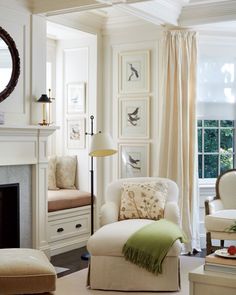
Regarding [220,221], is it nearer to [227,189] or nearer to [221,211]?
[221,211]

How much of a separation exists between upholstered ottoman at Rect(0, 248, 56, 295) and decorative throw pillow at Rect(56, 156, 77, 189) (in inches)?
95.8

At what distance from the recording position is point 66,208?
5.59m

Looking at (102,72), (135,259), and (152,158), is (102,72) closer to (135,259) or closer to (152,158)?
(152,158)

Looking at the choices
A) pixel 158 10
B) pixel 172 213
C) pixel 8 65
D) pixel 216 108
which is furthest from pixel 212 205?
pixel 8 65

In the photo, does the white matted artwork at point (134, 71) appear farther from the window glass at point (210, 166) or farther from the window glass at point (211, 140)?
the window glass at point (210, 166)

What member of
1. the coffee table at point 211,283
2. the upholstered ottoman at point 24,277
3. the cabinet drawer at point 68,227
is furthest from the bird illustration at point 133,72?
the coffee table at point 211,283

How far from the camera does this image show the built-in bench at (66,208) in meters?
5.43

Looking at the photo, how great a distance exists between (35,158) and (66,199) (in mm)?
847

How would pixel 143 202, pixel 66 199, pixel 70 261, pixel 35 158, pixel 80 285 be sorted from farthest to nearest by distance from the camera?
pixel 66 199 → pixel 70 261 → pixel 35 158 → pixel 143 202 → pixel 80 285

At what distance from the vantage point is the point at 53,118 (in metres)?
6.38

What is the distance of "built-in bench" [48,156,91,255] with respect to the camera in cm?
543

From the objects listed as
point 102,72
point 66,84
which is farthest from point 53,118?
point 102,72

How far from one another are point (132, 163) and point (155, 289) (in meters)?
2.10

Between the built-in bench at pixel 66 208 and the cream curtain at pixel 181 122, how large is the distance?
3.40 feet
